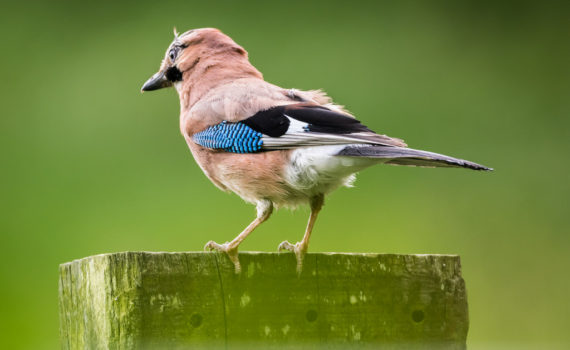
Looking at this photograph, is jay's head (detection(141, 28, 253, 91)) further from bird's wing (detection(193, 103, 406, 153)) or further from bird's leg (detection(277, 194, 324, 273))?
bird's leg (detection(277, 194, 324, 273))

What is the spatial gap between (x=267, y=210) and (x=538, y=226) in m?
3.27

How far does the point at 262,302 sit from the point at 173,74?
7.32ft

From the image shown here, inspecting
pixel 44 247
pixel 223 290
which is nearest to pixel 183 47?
pixel 44 247

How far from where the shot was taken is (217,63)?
469 cm

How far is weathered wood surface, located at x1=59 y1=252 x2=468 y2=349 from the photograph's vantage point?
268 cm

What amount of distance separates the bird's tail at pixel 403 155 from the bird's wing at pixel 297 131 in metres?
0.03

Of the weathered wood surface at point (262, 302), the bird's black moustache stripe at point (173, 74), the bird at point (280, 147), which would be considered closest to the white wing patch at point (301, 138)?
the bird at point (280, 147)

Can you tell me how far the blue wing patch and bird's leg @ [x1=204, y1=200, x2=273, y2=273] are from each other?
26 centimetres

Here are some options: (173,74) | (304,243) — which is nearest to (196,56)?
(173,74)

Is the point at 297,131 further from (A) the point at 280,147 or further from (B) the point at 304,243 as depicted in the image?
(B) the point at 304,243

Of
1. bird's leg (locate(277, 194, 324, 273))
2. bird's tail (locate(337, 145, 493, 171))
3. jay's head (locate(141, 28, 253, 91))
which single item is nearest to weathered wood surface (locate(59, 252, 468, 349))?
bird's leg (locate(277, 194, 324, 273))

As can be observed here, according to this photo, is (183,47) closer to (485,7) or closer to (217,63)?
(217,63)

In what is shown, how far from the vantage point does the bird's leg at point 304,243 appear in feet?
9.65

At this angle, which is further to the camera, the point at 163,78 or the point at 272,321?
the point at 163,78
